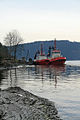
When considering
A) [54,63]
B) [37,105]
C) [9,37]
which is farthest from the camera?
[54,63]

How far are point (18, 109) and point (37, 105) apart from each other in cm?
245

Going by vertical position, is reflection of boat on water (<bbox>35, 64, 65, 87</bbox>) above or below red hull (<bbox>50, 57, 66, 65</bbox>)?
below

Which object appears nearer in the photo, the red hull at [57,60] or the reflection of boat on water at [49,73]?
the reflection of boat on water at [49,73]

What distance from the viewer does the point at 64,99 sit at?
54.6 feet

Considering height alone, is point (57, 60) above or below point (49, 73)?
above

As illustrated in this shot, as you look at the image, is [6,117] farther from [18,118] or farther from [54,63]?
[54,63]

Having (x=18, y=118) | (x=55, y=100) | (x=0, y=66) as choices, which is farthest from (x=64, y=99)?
(x=0, y=66)

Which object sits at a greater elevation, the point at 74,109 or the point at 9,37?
the point at 9,37

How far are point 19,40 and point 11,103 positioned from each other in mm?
90067

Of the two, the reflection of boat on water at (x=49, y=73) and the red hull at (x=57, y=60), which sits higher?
the red hull at (x=57, y=60)

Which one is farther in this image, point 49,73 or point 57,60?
point 57,60

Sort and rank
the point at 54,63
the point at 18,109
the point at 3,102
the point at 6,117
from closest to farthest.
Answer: the point at 6,117 < the point at 18,109 < the point at 3,102 < the point at 54,63

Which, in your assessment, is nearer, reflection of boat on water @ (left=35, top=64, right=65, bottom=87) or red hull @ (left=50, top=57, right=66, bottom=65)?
reflection of boat on water @ (left=35, top=64, right=65, bottom=87)

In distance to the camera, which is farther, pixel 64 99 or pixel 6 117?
pixel 64 99
